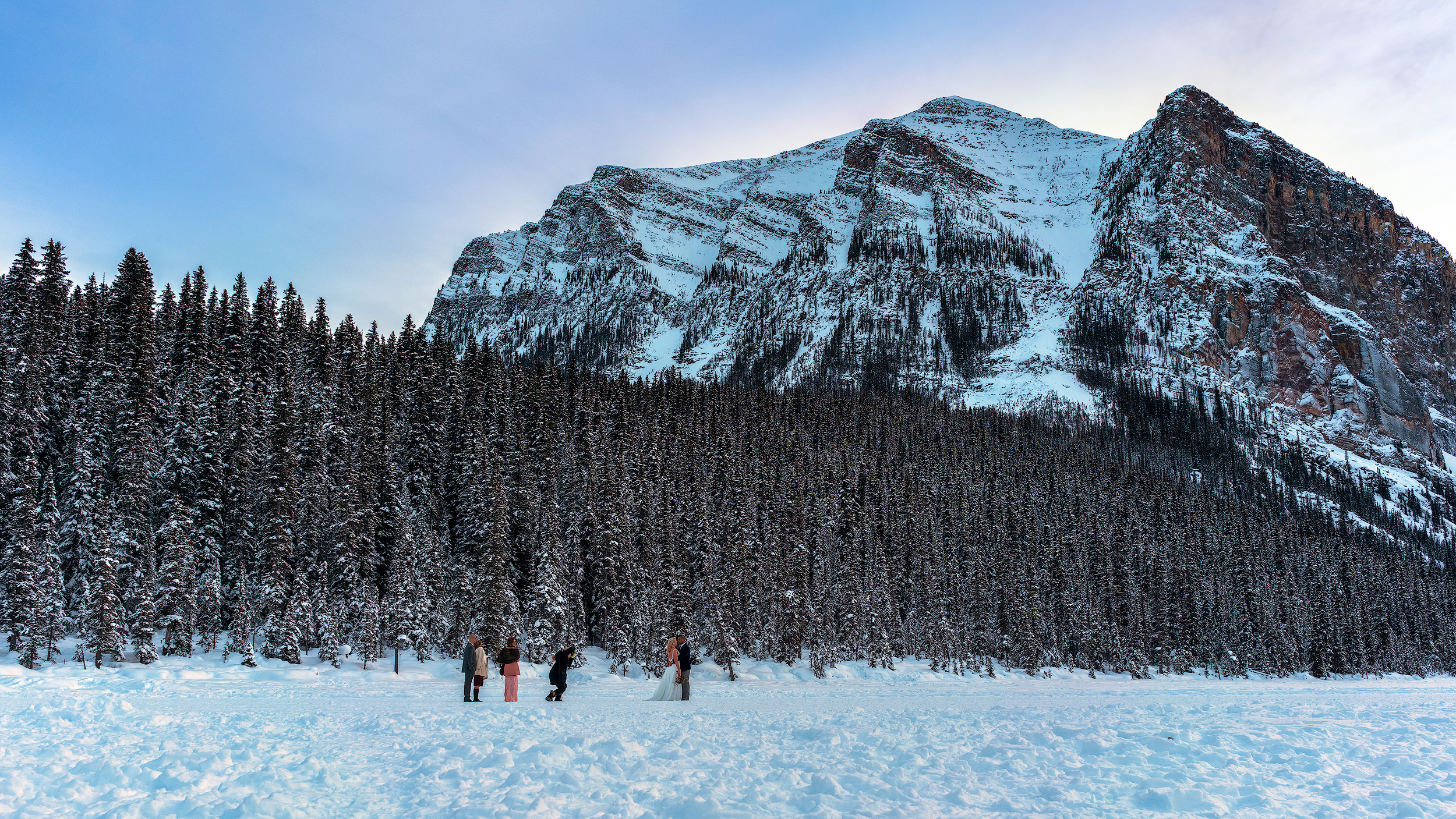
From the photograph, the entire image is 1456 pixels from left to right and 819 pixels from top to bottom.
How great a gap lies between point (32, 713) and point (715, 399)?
9516cm

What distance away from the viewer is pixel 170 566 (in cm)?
3709

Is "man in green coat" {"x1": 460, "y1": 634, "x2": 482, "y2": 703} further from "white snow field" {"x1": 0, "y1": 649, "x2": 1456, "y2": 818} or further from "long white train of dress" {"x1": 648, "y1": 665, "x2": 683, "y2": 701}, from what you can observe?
"long white train of dress" {"x1": 648, "y1": 665, "x2": 683, "y2": 701}

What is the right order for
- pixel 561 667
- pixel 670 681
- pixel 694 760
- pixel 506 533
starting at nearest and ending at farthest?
pixel 694 760
pixel 561 667
pixel 670 681
pixel 506 533

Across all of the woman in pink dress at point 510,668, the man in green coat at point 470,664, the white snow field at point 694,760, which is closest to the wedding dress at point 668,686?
the white snow field at point 694,760

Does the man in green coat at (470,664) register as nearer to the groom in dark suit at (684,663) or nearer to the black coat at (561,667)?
the black coat at (561,667)

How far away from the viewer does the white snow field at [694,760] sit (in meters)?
9.51

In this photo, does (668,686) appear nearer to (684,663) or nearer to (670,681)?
(670,681)

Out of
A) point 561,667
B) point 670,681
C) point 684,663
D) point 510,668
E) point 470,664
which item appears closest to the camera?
point 561,667

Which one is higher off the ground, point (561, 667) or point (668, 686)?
point (561, 667)

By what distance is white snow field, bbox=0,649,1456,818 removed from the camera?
9508mm

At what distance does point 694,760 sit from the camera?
38.6 feet

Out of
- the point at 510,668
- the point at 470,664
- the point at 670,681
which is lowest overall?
the point at 670,681

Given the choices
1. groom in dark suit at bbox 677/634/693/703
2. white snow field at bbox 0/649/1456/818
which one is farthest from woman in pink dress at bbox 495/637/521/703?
groom in dark suit at bbox 677/634/693/703

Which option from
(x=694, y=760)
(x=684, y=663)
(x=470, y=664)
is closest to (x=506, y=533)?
(x=470, y=664)
